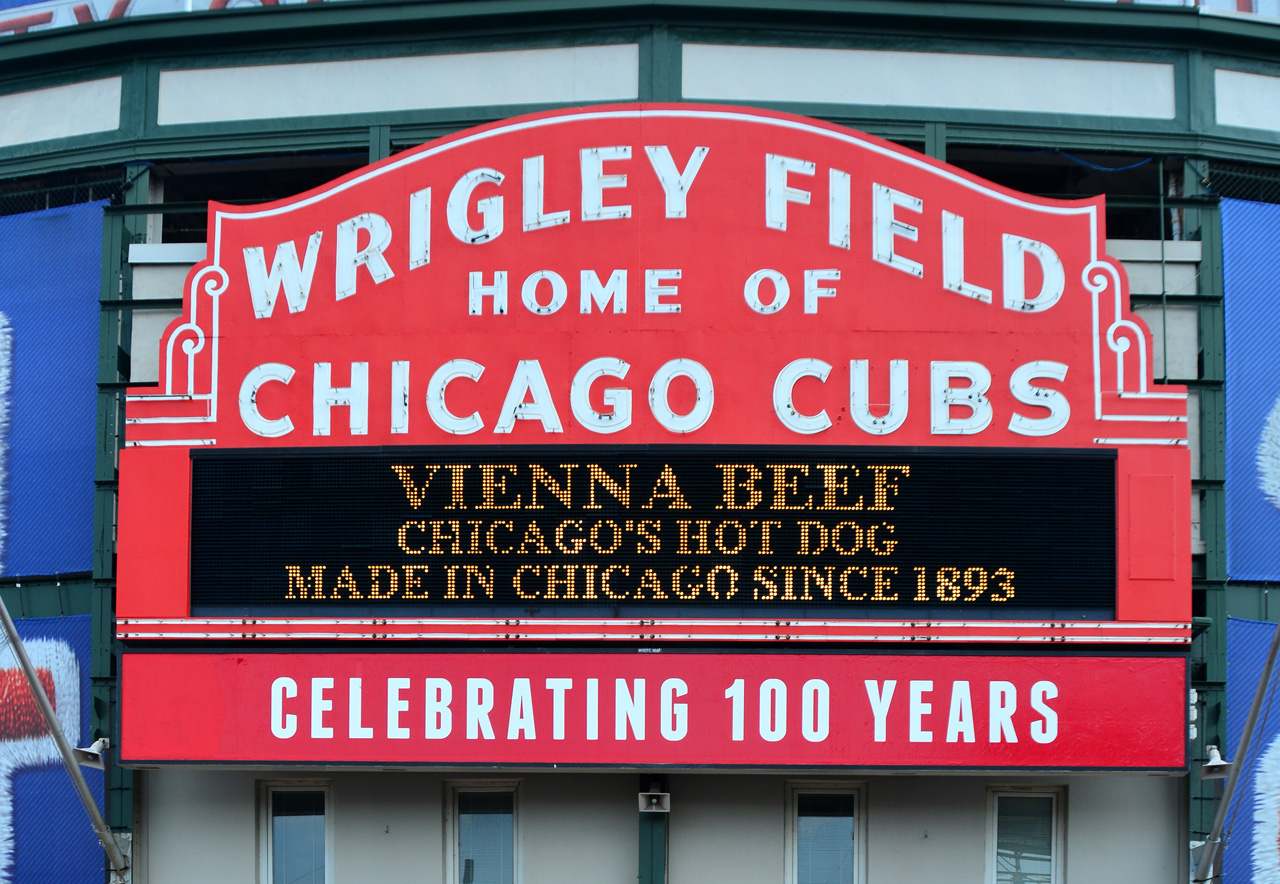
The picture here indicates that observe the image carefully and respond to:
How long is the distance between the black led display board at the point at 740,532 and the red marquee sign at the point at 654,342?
0.18 feet

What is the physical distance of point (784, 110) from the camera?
1369 cm

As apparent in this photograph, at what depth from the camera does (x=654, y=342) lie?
11.9 m

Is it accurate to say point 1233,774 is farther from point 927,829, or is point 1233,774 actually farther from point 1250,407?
point 1250,407

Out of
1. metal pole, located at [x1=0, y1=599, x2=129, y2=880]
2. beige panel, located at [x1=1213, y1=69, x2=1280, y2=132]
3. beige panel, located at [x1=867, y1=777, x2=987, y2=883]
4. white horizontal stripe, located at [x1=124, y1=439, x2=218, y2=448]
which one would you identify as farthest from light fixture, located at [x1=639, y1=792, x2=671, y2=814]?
beige panel, located at [x1=1213, y1=69, x2=1280, y2=132]

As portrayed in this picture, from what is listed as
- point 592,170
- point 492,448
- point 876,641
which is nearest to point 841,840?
point 876,641

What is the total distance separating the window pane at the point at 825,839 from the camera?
12617 mm

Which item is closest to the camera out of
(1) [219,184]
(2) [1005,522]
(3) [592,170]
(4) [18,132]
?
(2) [1005,522]

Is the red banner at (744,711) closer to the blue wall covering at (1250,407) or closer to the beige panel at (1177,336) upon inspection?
the blue wall covering at (1250,407)

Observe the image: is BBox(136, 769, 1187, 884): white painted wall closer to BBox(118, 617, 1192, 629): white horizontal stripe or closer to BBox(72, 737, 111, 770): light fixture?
BBox(118, 617, 1192, 629): white horizontal stripe

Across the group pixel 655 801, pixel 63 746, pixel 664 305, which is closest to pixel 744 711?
pixel 655 801

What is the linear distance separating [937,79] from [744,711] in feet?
24.2

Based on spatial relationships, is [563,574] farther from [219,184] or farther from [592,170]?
[219,184]

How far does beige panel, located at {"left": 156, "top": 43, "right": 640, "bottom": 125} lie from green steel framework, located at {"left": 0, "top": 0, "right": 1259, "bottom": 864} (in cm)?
13

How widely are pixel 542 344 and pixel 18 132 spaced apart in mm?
7686
